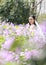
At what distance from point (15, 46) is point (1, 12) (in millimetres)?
9380

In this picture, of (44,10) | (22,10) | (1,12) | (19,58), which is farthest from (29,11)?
(19,58)

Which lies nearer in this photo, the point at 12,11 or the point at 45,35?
the point at 45,35

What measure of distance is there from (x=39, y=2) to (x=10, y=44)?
35.0ft

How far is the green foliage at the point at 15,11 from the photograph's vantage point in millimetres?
10359

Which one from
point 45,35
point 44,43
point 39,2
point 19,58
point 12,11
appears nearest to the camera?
point 44,43

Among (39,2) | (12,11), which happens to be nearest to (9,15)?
(12,11)

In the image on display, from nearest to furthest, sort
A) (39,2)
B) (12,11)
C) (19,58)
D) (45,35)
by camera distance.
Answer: (45,35), (19,58), (12,11), (39,2)

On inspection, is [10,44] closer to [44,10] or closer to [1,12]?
[1,12]

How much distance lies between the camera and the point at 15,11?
10.5 meters

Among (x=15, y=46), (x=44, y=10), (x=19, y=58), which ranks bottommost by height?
(x=44, y=10)

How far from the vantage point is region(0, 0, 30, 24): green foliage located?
10.4m

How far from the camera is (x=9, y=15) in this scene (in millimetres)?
10492

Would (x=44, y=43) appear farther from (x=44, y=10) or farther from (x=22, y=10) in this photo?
(x=44, y=10)

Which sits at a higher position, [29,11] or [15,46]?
[15,46]
